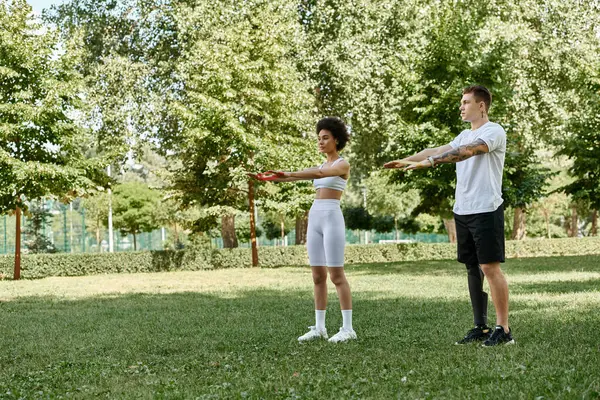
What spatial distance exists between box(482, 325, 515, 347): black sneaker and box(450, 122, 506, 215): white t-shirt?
0.99m

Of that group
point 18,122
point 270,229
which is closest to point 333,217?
point 18,122

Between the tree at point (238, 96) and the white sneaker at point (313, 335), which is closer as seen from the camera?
the white sneaker at point (313, 335)

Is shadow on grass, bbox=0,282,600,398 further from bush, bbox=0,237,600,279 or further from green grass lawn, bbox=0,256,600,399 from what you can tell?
bush, bbox=0,237,600,279

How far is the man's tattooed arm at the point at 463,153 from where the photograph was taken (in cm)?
515

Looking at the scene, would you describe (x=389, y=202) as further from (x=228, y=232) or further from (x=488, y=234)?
(x=488, y=234)

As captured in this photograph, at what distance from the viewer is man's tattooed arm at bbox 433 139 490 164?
16.9ft

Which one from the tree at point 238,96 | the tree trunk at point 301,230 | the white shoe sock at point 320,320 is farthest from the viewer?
the tree trunk at point 301,230

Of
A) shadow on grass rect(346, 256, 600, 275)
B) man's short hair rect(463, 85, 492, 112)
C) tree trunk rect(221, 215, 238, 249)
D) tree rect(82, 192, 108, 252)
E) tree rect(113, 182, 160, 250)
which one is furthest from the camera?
tree rect(113, 182, 160, 250)

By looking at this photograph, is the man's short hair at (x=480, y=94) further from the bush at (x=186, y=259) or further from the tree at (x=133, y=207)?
the tree at (x=133, y=207)

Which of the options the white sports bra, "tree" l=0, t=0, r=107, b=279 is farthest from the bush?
the white sports bra

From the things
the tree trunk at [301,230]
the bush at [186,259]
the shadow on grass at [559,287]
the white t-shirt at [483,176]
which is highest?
the tree trunk at [301,230]

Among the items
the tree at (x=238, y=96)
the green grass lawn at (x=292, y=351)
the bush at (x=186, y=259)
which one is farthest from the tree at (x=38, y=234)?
the green grass lawn at (x=292, y=351)

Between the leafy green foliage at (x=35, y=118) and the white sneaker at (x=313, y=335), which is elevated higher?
the leafy green foliage at (x=35, y=118)

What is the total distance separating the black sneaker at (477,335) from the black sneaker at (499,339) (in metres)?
0.29
